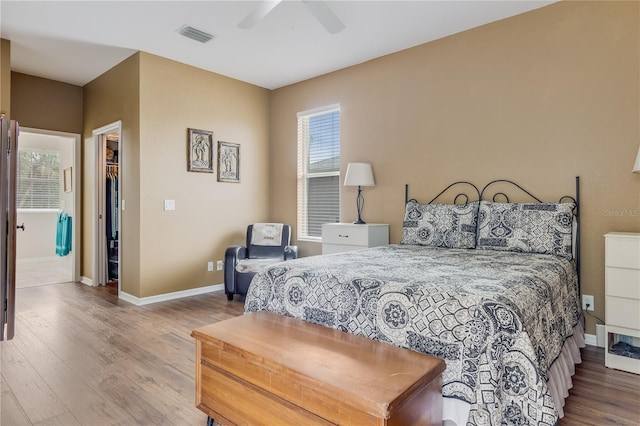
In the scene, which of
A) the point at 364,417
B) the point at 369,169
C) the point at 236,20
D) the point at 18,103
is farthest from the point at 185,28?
the point at 364,417

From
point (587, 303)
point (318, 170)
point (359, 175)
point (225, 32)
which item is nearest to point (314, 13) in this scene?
point (225, 32)

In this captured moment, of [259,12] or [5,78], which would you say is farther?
[5,78]

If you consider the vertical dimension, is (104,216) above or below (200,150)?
below

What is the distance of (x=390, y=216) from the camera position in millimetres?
4062

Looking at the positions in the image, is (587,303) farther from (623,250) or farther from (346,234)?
(346,234)

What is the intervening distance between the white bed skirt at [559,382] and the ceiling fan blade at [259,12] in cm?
253

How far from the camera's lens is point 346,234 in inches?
153

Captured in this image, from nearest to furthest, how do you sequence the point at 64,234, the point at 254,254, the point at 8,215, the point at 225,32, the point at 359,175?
the point at 8,215 → the point at 225,32 → the point at 359,175 → the point at 254,254 → the point at 64,234

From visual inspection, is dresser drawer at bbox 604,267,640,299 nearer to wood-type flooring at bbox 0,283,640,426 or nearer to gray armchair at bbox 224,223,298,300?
wood-type flooring at bbox 0,283,640,426

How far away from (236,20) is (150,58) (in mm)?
1336

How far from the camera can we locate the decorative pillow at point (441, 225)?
314 cm

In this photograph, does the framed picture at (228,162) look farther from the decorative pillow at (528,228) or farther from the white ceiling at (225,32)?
the decorative pillow at (528,228)

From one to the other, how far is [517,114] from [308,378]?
2963 mm

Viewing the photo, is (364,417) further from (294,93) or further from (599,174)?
(294,93)
